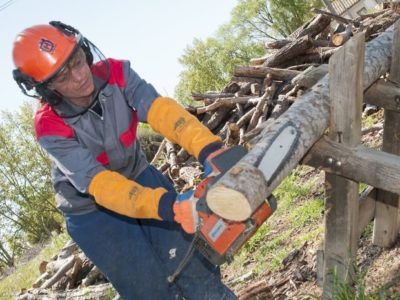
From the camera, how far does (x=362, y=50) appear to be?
250 cm

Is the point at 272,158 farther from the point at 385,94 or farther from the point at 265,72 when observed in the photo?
the point at 265,72

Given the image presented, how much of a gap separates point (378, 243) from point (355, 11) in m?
49.4

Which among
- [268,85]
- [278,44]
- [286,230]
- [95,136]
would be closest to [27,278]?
[268,85]

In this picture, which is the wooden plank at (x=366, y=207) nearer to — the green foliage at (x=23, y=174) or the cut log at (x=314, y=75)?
the cut log at (x=314, y=75)

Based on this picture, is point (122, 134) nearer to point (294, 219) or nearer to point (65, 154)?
point (65, 154)

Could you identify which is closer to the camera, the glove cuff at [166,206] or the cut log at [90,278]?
the glove cuff at [166,206]

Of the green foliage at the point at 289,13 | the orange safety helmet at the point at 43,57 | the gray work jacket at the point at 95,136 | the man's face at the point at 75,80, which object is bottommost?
the green foliage at the point at 289,13

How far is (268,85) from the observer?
9.98 m

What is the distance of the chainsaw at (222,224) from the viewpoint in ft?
7.48

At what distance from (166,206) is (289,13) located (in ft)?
145

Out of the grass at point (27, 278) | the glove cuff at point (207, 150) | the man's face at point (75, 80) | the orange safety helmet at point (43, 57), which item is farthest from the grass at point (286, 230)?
the grass at point (27, 278)

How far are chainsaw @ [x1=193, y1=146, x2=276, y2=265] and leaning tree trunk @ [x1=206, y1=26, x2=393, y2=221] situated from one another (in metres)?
0.14

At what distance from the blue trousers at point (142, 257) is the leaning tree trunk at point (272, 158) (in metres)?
1.18

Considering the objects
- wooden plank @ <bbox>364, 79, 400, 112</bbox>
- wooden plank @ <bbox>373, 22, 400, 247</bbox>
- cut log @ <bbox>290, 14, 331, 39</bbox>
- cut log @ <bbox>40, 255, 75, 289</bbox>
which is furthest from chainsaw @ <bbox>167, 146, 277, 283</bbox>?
cut log @ <bbox>290, 14, 331, 39</bbox>
